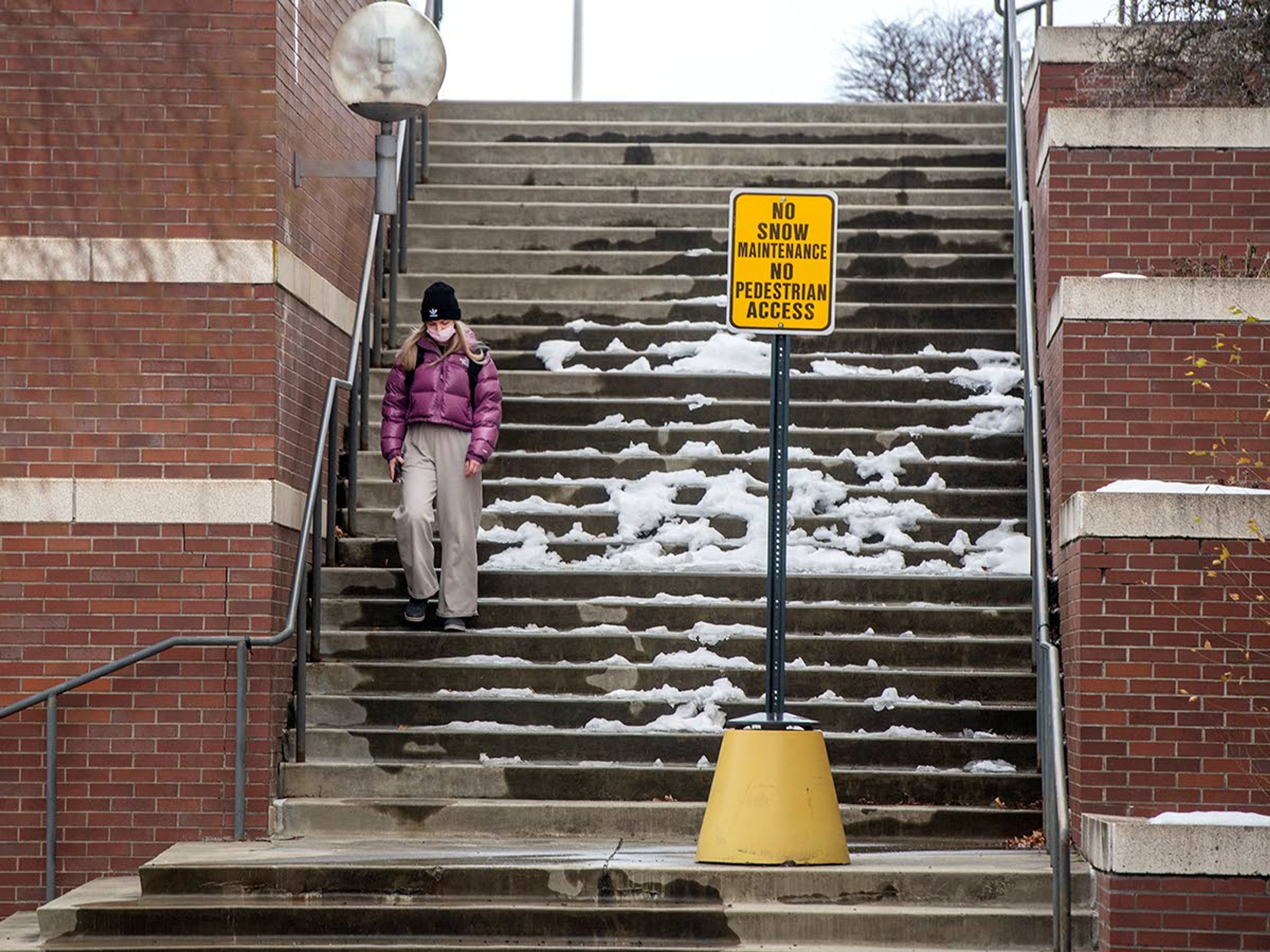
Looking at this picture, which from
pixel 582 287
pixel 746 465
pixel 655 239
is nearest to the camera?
pixel 746 465

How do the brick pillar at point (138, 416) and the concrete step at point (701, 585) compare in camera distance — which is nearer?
the brick pillar at point (138, 416)

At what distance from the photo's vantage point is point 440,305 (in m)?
11.0

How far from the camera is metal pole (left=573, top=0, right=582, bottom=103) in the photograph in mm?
22688

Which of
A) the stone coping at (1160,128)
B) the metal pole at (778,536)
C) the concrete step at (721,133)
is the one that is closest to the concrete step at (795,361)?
the concrete step at (721,133)

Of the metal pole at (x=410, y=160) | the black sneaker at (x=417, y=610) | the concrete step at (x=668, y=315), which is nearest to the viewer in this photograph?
the black sneaker at (x=417, y=610)

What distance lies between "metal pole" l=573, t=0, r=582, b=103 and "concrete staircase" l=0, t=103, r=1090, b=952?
793cm

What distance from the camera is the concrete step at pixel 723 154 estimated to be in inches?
576

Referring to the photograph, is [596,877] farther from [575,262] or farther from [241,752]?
[575,262]

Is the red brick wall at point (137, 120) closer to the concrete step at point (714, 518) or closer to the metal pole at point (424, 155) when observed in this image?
the concrete step at point (714, 518)

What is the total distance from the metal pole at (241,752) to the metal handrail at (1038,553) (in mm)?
3794

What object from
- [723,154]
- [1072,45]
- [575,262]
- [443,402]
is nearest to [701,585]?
[443,402]

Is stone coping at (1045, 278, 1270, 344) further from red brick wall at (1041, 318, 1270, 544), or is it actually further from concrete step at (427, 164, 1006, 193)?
concrete step at (427, 164, 1006, 193)

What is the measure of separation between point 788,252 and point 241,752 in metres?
3.58

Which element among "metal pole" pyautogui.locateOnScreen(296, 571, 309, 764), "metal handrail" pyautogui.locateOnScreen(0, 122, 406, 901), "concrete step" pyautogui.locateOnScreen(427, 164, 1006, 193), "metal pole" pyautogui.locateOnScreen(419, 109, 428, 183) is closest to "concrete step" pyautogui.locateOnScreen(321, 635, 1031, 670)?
"metal handrail" pyautogui.locateOnScreen(0, 122, 406, 901)
